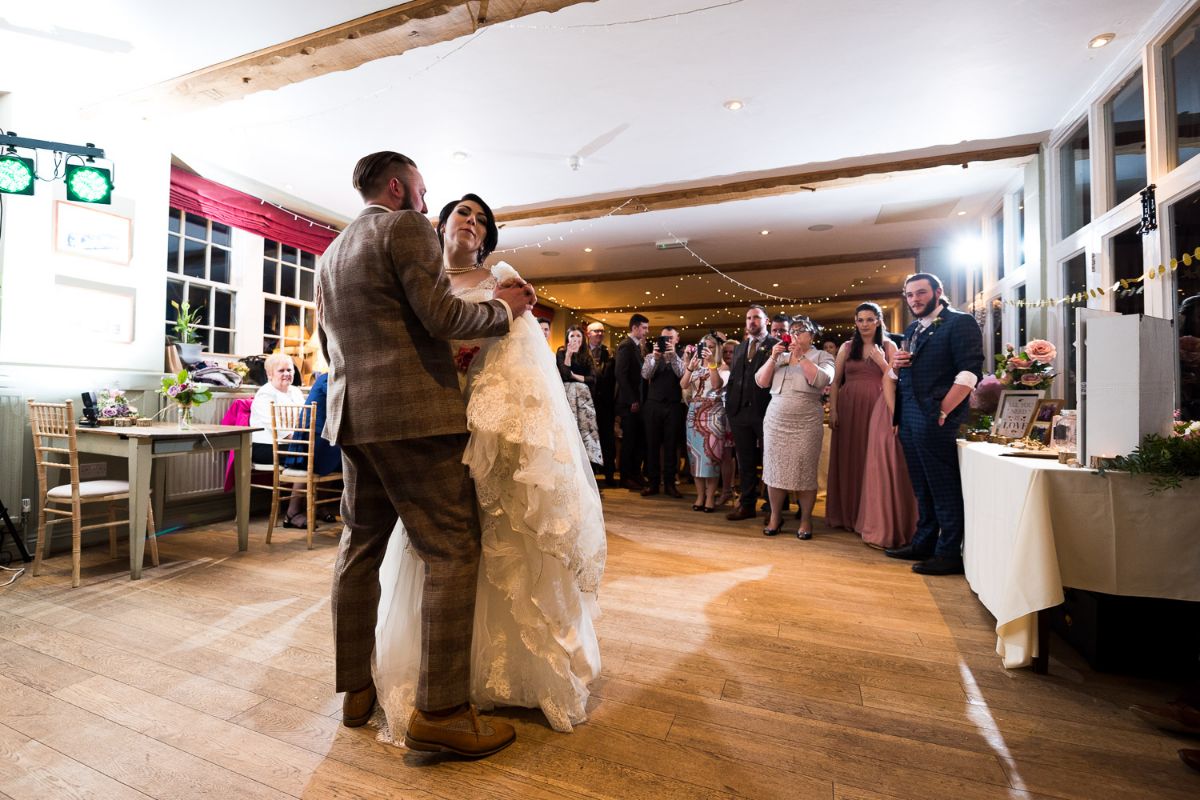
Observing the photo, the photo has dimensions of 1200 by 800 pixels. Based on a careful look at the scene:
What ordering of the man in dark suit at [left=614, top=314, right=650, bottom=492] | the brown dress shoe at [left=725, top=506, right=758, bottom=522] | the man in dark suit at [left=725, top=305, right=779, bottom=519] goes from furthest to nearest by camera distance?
the man in dark suit at [left=614, top=314, right=650, bottom=492], the brown dress shoe at [left=725, top=506, right=758, bottom=522], the man in dark suit at [left=725, top=305, right=779, bottom=519]

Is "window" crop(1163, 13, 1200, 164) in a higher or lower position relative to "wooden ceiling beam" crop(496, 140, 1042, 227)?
lower

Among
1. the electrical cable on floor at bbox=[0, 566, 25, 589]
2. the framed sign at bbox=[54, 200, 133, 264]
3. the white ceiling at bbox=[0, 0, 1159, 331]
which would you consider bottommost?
the electrical cable on floor at bbox=[0, 566, 25, 589]

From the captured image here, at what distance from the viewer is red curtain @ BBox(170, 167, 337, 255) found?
459 cm

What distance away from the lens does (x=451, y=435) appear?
53.2 inches

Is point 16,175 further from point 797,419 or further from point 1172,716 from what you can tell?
point 1172,716

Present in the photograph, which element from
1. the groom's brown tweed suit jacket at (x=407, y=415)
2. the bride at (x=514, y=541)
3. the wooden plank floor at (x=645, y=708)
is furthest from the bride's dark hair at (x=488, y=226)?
the wooden plank floor at (x=645, y=708)

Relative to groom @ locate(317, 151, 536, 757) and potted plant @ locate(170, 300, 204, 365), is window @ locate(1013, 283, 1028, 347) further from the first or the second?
potted plant @ locate(170, 300, 204, 365)

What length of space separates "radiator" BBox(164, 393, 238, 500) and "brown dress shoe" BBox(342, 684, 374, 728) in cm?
300

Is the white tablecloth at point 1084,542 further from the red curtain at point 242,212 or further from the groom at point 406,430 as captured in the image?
the red curtain at point 242,212

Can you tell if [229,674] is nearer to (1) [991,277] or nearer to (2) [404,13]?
(2) [404,13]

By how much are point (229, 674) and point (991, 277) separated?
268 inches

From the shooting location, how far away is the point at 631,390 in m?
→ 5.55

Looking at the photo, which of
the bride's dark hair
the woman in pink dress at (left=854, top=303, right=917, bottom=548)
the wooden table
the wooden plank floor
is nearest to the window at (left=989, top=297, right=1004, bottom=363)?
the woman in pink dress at (left=854, top=303, right=917, bottom=548)

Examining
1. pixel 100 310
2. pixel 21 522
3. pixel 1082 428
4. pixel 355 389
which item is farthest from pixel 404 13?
pixel 21 522
